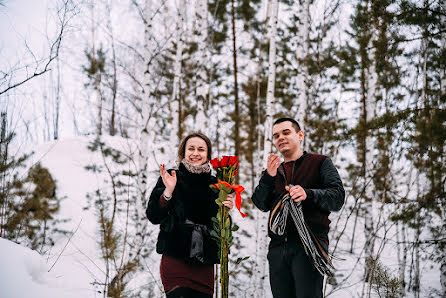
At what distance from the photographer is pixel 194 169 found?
2252 mm

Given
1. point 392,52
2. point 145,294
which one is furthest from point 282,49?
point 145,294

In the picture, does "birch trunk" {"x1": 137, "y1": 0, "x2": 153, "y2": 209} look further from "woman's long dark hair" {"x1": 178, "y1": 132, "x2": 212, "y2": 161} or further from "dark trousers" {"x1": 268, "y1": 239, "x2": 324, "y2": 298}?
"dark trousers" {"x1": 268, "y1": 239, "x2": 324, "y2": 298}

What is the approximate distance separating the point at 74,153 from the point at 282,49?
8.95 m

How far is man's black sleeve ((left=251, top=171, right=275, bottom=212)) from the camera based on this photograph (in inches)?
84.1

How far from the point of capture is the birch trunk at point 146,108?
5.15 metres

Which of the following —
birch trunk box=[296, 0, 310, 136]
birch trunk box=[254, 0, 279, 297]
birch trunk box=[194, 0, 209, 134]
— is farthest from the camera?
birch trunk box=[296, 0, 310, 136]

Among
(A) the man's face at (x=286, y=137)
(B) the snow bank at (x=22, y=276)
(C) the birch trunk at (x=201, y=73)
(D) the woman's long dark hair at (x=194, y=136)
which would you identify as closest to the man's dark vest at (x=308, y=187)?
(A) the man's face at (x=286, y=137)

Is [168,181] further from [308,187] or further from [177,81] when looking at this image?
[177,81]

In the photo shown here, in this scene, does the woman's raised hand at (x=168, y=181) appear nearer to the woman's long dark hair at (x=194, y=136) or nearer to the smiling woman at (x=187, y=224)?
the smiling woman at (x=187, y=224)

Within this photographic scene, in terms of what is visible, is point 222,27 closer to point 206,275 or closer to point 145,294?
point 145,294

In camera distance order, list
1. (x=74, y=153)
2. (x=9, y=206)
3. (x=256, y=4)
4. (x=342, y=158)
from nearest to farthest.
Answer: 1. (x=9, y=206)
2. (x=74, y=153)
3. (x=342, y=158)
4. (x=256, y=4)

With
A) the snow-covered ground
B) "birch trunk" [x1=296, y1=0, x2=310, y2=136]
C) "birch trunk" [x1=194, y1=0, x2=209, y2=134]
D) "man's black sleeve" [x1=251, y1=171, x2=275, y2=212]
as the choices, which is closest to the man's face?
"man's black sleeve" [x1=251, y1=171, x2=275, y2=212]

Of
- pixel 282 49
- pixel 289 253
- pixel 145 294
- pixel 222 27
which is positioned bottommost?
pixel 145 294

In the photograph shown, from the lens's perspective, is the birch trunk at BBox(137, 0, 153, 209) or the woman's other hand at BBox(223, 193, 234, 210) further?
the birch trunk at BBox(137, 0, 153, 209)
